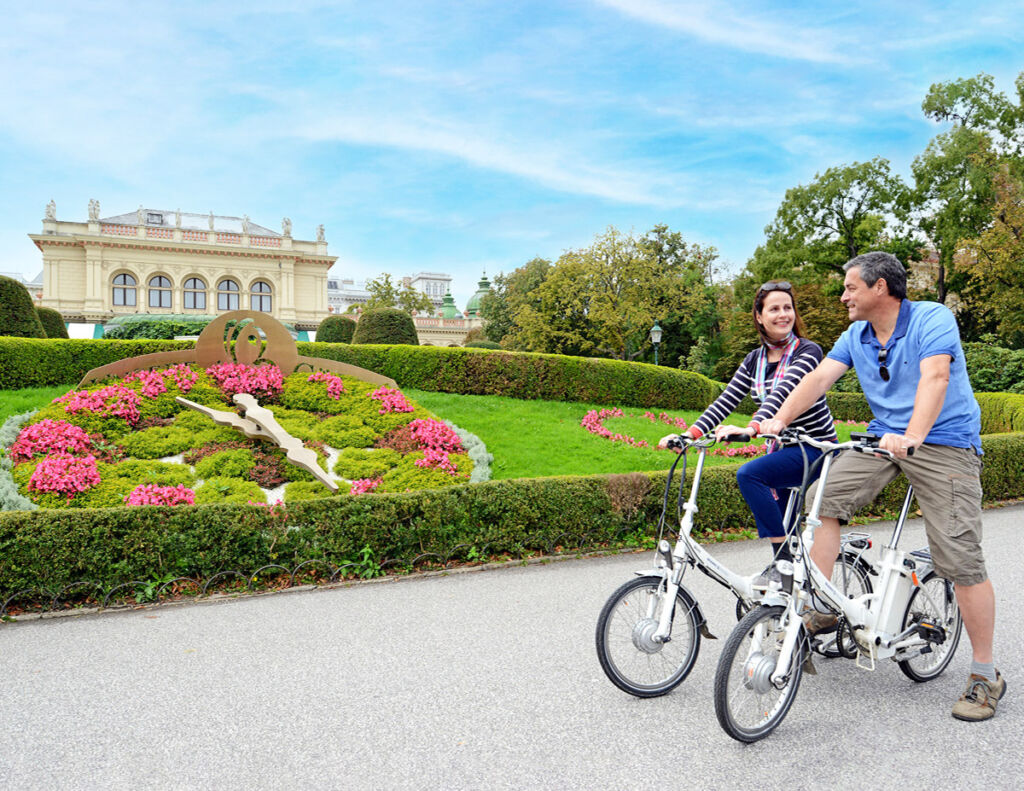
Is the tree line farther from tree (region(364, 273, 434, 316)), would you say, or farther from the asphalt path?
the asphalt path

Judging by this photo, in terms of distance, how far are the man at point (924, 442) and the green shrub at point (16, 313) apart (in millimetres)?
15212

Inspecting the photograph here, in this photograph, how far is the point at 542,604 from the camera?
4848 mm

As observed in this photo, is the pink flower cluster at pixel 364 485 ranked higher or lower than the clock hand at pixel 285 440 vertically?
lower

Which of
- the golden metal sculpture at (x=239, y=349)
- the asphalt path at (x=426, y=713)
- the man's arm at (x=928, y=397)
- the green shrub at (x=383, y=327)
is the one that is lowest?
the asphalt path at (x=426, y=713)

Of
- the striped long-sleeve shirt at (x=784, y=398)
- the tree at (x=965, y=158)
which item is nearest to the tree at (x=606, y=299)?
the tree at (x=965, y=158)

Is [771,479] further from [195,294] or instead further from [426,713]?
[195,294]

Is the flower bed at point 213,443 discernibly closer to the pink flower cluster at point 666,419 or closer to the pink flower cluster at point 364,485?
the pink flower cluster at point 364,485

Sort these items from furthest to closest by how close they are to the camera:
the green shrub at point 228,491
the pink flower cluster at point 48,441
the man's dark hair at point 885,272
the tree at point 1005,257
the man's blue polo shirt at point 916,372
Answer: the tree at point 1005,257 → the pink flower cluster at point 48,441 → the green shrub at point 228,491 → the man's dark hair at point 885,272 → the man's blue polo shirt at point 916,372

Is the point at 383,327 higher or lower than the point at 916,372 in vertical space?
higher

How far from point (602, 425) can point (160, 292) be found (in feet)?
167

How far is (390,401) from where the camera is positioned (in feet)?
35.4

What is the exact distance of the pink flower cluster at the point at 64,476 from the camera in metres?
7.45

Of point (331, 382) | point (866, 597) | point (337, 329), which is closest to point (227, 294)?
point (337, 329)

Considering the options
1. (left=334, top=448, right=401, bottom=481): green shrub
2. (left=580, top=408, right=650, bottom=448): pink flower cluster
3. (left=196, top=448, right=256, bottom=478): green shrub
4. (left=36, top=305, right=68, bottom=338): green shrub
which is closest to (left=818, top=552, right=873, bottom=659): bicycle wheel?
(left=334, top=448, right=401, bottom=481): green shrub
